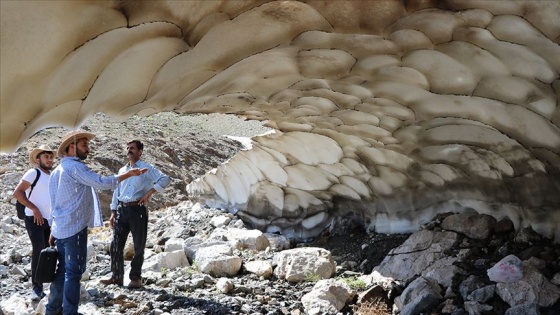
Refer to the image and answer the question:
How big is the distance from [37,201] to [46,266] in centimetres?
70

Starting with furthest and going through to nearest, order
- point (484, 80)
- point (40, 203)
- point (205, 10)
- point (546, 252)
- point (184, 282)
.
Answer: point (184, 282), point (40, 203), point (546, 252), point (484, 80), point (205, 10)

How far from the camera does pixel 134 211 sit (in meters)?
4.69

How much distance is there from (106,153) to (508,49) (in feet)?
35.5

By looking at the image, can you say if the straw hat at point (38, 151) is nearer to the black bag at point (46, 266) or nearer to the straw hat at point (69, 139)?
the straw hat at point (69, 139)

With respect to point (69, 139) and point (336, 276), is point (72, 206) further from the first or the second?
point (336, 276)

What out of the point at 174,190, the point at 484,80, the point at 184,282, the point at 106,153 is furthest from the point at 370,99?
the point at 106,153

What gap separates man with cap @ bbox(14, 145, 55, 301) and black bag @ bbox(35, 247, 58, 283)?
21.2 inches

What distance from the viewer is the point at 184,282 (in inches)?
184

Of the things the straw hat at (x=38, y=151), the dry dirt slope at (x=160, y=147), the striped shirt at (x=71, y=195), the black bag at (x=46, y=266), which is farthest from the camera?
the dry dirt slope at (x=160, y=147)

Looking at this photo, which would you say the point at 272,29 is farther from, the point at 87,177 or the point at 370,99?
the point at 87,177

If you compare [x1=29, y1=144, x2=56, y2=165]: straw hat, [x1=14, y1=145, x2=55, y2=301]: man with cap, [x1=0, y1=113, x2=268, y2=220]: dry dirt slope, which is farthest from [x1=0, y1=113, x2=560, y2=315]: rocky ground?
[x1=0, y1=113, x2=268, y2=220]: dry dirt slope

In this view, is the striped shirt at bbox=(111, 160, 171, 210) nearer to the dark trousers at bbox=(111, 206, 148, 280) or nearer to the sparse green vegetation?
the dark trousers at bbox=(111, 206, 148, 280)

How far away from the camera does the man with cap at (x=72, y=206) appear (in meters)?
3.73

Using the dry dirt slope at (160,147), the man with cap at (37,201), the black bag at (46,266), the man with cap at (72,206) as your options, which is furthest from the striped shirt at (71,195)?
the dry dirt slope at (160,147)
